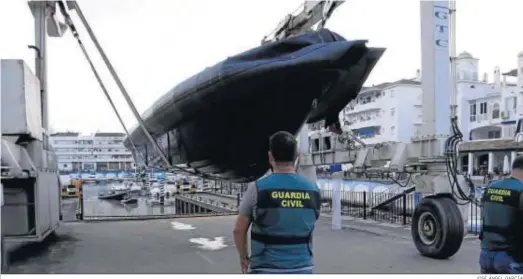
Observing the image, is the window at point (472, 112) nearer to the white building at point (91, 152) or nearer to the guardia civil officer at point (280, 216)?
the guardia civil officer at point (280, 216)

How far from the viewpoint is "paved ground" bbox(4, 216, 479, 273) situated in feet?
19.5

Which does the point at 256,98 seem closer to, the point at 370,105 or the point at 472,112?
the point at 472,112

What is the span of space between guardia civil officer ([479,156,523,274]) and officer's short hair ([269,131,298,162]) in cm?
165

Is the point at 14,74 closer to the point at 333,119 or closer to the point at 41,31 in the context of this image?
the point at 41,31

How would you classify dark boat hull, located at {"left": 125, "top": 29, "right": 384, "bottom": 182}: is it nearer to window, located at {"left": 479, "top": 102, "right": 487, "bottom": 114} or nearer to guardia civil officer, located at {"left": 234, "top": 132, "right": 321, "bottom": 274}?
guardia civil officer, located at {"left": 234, "top": 132, "right": 321, "bottom": 274}

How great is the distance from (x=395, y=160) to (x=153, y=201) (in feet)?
106

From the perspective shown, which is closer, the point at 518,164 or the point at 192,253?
the point at 518,164

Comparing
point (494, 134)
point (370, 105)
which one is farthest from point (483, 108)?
point (370, 105)

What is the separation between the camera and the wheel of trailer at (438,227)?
6.14m

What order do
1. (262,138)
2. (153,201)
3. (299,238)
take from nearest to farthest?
(299,238)
(262,138)
(153,201)

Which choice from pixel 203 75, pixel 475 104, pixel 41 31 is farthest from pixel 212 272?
pixel 475 104

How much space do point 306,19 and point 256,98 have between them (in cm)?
333

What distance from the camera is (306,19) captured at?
842cm

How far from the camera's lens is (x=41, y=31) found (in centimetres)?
744
